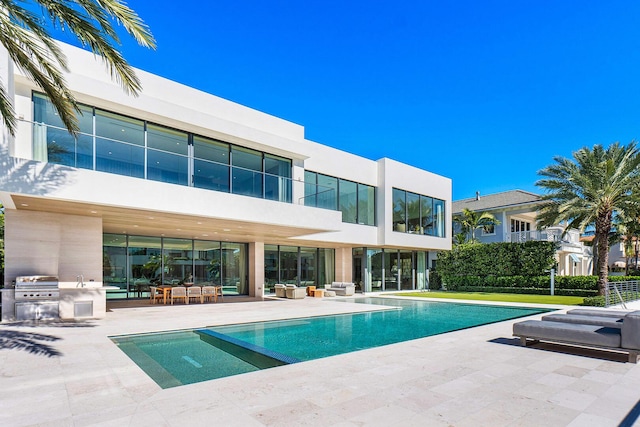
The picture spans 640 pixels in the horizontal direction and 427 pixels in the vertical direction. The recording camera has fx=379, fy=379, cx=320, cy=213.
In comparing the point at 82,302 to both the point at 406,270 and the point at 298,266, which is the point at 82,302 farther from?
the point at 406,270

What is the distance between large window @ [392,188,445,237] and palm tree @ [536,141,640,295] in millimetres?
7925

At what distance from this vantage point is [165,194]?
1159 centimetres

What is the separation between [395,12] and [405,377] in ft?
54.8

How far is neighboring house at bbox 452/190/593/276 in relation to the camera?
99.5ft

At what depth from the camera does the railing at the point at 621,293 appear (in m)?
16.5

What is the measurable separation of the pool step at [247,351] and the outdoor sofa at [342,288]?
45.0ft

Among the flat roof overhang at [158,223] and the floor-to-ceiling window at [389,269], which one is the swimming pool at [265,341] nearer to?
the flat roof overhang at [158,223]

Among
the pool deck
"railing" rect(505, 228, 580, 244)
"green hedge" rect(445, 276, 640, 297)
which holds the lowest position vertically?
"green hedge" rect(445, 276, 640, 297)

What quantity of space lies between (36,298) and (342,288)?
51.3 ft

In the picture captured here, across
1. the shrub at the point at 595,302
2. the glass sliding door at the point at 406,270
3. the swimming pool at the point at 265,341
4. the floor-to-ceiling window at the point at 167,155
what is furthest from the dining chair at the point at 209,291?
the shrub at the point at 595,302

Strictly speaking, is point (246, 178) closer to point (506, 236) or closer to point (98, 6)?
point (98, 6)

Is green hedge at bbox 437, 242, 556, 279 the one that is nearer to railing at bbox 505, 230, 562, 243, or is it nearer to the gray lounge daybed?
railing at bbox 505, 230, 562, 243

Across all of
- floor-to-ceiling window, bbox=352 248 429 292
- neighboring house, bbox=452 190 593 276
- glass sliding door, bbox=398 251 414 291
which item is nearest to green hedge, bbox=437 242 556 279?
floor-to-ceiling window, bbox=352 248 429 292

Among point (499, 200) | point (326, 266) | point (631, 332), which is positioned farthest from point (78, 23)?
point (499, 200)
